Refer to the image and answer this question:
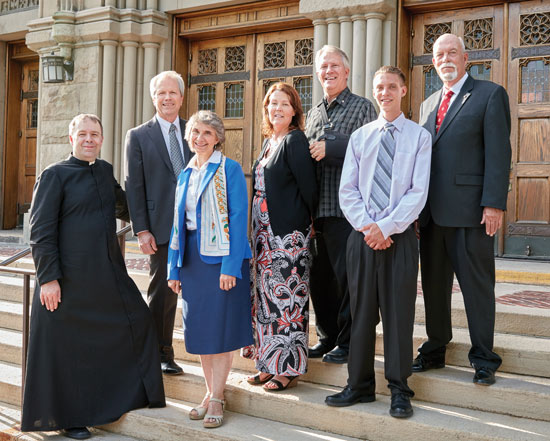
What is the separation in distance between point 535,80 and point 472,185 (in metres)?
3.35

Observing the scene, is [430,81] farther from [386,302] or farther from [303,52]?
[386,302]

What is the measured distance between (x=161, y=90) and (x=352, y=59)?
122 inches

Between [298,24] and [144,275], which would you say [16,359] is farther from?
[298,24]

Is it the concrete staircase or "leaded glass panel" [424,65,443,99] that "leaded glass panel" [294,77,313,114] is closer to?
"leaded glass panel" [424,65,443,99]

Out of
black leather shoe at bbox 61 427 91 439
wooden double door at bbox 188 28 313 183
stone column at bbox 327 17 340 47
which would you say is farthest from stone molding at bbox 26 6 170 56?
black leather shoe at bbox 61 427 91 439

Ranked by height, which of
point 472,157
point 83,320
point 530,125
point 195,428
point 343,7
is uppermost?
point 343,7

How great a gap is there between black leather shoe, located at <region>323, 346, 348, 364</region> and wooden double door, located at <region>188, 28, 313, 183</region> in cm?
398

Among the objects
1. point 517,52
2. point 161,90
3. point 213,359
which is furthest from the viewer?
point 517,52

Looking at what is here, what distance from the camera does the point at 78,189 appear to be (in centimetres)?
364

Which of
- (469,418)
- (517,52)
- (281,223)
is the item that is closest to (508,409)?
(469,418)

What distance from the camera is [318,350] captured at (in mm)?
3885

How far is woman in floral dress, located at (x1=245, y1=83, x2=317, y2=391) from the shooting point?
11.6 feet

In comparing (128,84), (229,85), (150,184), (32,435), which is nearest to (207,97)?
(229,85)

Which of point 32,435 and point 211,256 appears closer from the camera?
point 211,256
